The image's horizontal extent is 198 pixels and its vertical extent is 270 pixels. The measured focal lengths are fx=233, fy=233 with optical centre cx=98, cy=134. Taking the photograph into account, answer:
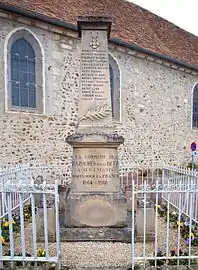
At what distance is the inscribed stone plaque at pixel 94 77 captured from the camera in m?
4.22

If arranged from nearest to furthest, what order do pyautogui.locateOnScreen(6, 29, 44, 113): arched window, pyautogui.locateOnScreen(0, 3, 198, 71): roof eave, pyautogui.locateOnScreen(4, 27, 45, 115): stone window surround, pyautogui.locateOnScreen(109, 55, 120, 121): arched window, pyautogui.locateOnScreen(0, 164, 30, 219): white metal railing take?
pyautogui.locateOnScreen(0, 164, 30, 219): white metal railing < pyautogui.locateOnScreen(0, 3, 198, 71): roof eave < pyautogui.locateOnScreen(4, 27, 45, 115): stone window surround < pyautogui.locateOnScreen(6, 29, 44, 113): arched window < pyautogui.locateOnScreen(109, 55, 120, 121): arched window

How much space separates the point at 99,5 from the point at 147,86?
15.4 ft

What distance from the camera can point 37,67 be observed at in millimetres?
8609

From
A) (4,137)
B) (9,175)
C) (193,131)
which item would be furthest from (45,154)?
(193,131)

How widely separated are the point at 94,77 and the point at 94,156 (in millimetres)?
1429

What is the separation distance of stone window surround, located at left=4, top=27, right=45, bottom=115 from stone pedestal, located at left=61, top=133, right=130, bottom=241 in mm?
4805

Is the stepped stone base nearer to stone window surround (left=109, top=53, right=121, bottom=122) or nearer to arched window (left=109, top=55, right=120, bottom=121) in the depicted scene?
stone window surround (left=109, top=53, right=121, bottom=122)

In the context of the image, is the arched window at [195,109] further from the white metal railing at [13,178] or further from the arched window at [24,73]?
the white metal railing at [13,178]

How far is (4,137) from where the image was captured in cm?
774

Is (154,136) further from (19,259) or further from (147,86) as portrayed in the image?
(19,259)

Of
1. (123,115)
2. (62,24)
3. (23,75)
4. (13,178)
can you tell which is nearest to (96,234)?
(13,178)

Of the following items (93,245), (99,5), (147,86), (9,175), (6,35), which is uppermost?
(99,5)

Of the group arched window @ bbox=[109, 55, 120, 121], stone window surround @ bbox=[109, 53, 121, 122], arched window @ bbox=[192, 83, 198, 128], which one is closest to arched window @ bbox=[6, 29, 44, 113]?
arched window @ bbox=[109, 55, 120, 121]

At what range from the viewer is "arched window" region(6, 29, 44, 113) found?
8.06 m
